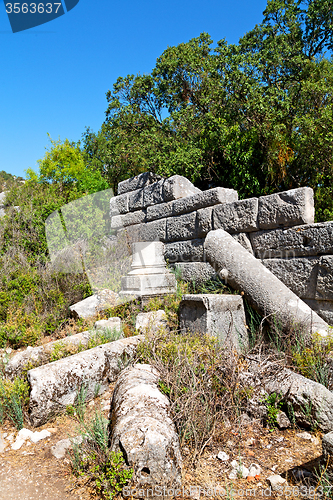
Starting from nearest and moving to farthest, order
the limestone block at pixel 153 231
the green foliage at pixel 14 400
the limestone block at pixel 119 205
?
the green foliage at pixel 14 400, the limestone block at pixel 153 231, the limestone block at pixel 119 205

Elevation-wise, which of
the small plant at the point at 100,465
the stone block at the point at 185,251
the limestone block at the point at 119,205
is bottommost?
the small plant at the point at 100,465

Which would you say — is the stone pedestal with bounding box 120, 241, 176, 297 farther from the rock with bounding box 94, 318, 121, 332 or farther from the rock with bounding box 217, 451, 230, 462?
the rock with bounding box 217, 451, 230, 462

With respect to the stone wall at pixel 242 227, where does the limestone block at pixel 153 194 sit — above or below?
above

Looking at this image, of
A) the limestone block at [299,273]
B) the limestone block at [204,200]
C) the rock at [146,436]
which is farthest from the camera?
the limestone block at [204,200]

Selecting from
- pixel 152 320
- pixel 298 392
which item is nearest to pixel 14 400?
pixel 152 320

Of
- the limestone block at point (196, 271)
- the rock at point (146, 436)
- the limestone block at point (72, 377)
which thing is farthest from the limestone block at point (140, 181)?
the rock at point (146, 436)

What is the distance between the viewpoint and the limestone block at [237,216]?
535 cm

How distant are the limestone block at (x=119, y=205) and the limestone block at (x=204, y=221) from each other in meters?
2.61

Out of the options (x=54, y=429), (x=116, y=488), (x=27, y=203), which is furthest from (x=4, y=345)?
(x=27, y=203)

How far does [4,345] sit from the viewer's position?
473cm

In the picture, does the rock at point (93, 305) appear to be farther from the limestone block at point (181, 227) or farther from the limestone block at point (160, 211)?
the limestone block at point (160, 211)

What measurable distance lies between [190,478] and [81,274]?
469 cm

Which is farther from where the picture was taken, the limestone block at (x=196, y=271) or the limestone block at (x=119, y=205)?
the limestone block at (x=119, y=205)

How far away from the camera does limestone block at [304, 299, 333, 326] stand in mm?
4406
